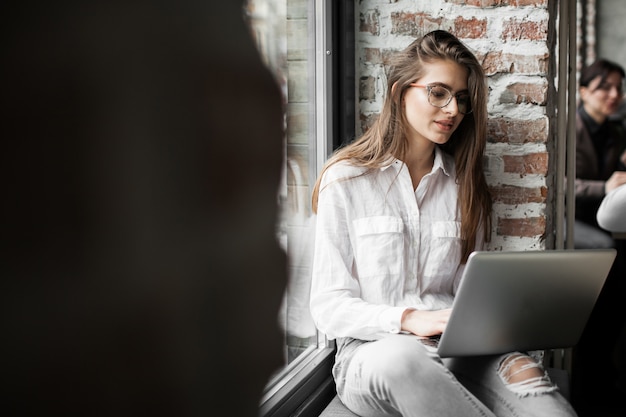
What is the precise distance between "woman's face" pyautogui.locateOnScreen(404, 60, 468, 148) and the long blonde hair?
17mm

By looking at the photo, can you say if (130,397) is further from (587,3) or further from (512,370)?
(587,3)

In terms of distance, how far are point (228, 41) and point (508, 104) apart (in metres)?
1.82

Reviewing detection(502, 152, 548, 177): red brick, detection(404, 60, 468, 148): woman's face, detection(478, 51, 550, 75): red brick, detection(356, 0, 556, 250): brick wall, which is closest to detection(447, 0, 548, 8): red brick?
detection(356, 0, 556, 250): brick wall

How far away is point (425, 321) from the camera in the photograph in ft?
4.83

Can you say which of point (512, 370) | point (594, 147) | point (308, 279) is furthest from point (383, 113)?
point (594, 147)

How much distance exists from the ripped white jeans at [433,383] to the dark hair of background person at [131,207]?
1222 millimetres

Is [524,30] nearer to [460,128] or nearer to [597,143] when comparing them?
[460,128]

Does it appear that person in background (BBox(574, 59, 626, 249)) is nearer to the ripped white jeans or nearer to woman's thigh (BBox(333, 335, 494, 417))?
the ripped white jeans

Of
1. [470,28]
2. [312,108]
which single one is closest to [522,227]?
[470,28]

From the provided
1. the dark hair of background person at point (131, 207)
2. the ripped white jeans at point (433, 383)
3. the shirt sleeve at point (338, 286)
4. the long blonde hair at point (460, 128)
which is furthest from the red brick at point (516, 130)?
the dark hair of background person at point (131, 207)

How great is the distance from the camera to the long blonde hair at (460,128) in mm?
1665

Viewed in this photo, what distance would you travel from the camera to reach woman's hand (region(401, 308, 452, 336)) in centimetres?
145

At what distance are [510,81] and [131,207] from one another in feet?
6.11

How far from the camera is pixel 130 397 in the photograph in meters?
0.14
